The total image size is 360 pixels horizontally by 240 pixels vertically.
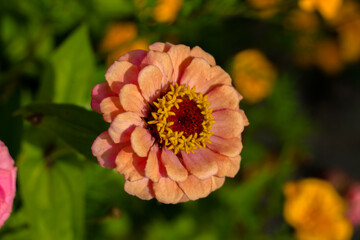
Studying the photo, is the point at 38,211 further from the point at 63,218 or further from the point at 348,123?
the point at 348,123

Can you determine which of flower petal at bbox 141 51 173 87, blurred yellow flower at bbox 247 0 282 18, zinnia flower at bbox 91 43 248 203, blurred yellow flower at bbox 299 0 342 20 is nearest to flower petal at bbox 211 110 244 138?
zinnia flower at bbox 91 43 248 203

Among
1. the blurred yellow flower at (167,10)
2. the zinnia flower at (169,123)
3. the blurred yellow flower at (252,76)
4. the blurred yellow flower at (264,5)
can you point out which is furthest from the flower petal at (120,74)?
the blurred yellow flower at (252,76)

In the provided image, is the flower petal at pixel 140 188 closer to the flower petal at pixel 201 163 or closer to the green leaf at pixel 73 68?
the flower petal at pixel 201 163

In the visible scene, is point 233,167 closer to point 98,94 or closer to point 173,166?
point 173,166

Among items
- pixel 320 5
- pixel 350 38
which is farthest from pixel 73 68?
pixel 350 38

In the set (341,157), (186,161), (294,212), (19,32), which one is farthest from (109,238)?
(341,157)
